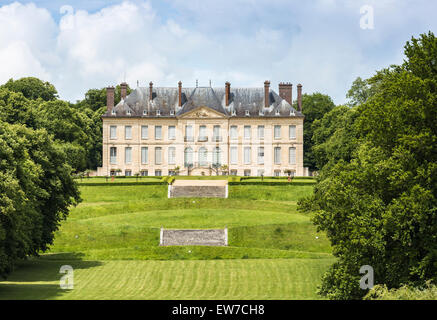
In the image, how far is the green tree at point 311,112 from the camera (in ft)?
213

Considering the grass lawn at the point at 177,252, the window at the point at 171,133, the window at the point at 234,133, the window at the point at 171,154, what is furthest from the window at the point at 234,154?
the grass lawn at the point at 177,252

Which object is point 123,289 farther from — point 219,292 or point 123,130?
point 123,130

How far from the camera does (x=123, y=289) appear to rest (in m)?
20.8

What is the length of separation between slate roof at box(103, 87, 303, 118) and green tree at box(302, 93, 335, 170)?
6013 millimetres

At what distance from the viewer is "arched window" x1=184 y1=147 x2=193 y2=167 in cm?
5981

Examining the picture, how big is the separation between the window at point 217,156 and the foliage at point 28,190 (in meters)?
31.4

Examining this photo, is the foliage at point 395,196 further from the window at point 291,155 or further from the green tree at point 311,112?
the green tree at point 311,112

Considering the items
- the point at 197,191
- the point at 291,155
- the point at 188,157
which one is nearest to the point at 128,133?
the point at 188,157

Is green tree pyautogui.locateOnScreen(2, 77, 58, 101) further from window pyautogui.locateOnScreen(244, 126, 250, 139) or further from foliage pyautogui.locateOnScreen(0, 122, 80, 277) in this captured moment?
foliage pyautogui.locateOnScreen(0, 122, 80, 277)

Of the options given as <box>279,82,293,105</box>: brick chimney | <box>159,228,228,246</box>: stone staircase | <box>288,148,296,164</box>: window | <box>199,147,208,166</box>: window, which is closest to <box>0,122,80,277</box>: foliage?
<box>159,228,228,246</box>: stone staircase

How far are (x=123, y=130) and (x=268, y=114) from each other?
1364 centimetres

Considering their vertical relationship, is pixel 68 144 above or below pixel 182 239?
above

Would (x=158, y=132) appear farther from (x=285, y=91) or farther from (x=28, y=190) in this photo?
(x=28, y=190)
